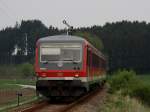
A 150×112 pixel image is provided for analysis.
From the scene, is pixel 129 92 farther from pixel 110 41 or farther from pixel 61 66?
pixel 110 41

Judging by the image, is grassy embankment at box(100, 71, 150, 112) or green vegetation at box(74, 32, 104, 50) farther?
green vegetation at box(74, 32, 104, 50)

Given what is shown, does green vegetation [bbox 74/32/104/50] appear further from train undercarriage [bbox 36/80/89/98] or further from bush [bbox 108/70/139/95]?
train undercarriage [bbox 36/80/89/98]

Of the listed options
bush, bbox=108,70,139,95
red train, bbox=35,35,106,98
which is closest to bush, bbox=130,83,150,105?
bush, bbox=108,70,139,95

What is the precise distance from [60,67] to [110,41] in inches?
3980

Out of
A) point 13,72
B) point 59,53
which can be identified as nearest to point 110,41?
point 13,72

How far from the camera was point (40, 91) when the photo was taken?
1007 inches

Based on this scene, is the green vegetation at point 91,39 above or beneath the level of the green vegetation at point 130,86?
above

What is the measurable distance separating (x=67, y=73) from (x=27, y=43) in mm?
118483

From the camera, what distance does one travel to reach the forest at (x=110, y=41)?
111994mm

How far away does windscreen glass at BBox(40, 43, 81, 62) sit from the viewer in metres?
25.2

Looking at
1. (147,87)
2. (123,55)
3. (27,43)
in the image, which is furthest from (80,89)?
(27,43)

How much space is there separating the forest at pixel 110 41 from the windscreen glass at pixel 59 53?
64.1 m

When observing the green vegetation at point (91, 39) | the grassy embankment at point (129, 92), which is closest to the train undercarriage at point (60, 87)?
the grassy embankment at point (129, 92)

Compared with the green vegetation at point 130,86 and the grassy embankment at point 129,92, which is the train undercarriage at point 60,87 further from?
the green vegetation at point 130,86
